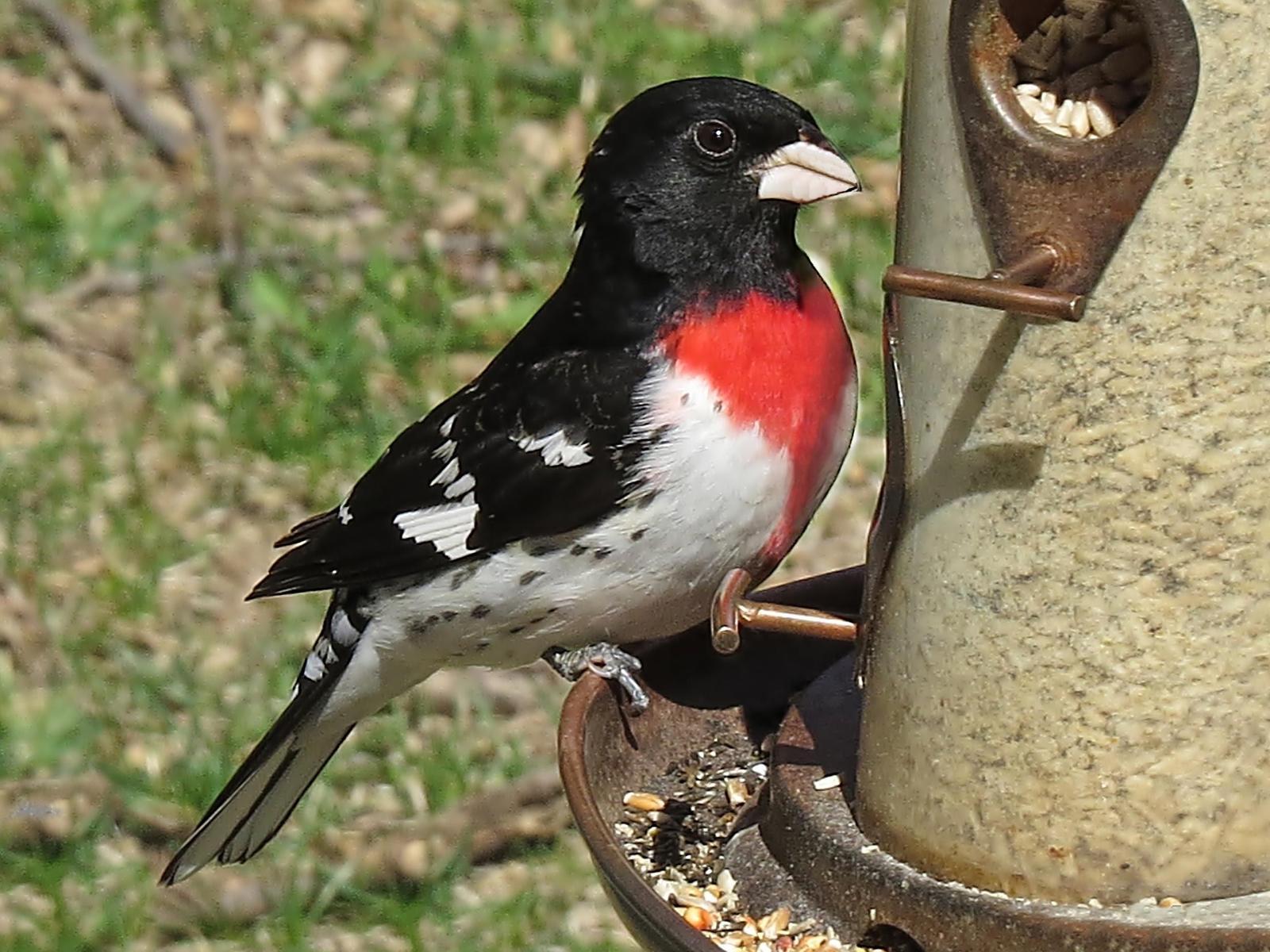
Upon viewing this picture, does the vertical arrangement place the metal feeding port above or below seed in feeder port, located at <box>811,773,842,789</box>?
above

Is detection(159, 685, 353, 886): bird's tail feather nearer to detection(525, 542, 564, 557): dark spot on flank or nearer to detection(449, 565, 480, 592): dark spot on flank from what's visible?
detection(449, 565, 480, 592): dark spot on flank

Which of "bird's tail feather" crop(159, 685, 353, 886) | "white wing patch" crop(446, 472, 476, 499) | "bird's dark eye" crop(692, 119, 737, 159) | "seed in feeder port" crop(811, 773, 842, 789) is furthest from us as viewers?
"bird's tail feather" crop(159, 685, 353, 886)

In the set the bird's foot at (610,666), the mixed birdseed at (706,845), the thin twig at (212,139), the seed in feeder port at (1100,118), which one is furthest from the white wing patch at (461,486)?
the thin twig at (212,139)

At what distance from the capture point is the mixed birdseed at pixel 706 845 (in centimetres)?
222

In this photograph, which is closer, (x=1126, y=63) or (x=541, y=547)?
(x=1126, y=63)

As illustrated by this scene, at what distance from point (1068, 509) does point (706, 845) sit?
723 millimetres

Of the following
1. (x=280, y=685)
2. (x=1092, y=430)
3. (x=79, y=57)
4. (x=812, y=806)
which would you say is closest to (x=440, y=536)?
(x=812, y=806)

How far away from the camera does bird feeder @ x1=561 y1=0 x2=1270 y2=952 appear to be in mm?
1854

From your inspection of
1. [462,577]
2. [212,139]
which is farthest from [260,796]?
[212,139]

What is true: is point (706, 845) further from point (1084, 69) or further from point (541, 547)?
point (1084, 69)

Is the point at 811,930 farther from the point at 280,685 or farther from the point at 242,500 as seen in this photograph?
the point at 242,500

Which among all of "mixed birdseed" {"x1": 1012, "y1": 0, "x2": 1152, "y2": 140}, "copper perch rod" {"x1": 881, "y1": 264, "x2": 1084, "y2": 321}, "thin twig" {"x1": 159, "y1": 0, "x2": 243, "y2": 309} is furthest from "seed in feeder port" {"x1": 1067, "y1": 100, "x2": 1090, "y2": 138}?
"thin twig" {"x1": 159, "y1": 0, "x2": 243, "y2": 309}

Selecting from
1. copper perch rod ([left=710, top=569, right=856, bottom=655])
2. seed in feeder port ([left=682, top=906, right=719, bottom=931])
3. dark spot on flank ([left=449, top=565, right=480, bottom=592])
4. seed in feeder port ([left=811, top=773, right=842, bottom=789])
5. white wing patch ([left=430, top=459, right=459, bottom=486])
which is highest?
copper perch rod ([left=710, top=569, right=856, bottom=655])

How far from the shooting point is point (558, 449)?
9.18 ft
